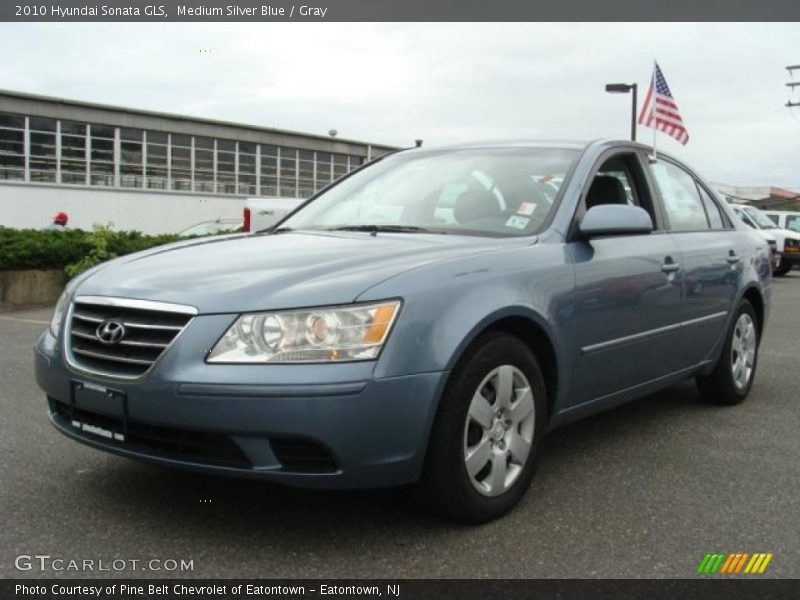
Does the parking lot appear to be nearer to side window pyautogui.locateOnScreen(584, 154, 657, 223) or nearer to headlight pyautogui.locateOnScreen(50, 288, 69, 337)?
headlight pyautogui.locateOnScreen(50, 288, 69, 337)

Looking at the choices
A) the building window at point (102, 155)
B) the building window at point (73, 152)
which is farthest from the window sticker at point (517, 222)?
the building window at point (102, 155)

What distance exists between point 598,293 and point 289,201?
49.0 feet

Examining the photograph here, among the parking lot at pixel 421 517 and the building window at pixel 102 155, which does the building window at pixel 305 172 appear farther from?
the parking lot at pixel 421 517

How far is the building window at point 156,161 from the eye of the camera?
33562 millimetres

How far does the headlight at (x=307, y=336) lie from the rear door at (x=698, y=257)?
227cm

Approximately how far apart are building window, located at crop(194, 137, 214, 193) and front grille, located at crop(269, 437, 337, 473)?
3352 centimetres

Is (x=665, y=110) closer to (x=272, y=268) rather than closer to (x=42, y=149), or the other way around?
(x=272, y=268)

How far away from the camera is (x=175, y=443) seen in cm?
290

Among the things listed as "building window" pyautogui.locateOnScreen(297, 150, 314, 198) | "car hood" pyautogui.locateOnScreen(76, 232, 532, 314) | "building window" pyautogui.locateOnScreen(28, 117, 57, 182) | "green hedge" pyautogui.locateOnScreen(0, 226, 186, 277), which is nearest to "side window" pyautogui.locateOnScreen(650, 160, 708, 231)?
"car hood" pyautogui.locateOnScreen(76, 232, 532, 314)
